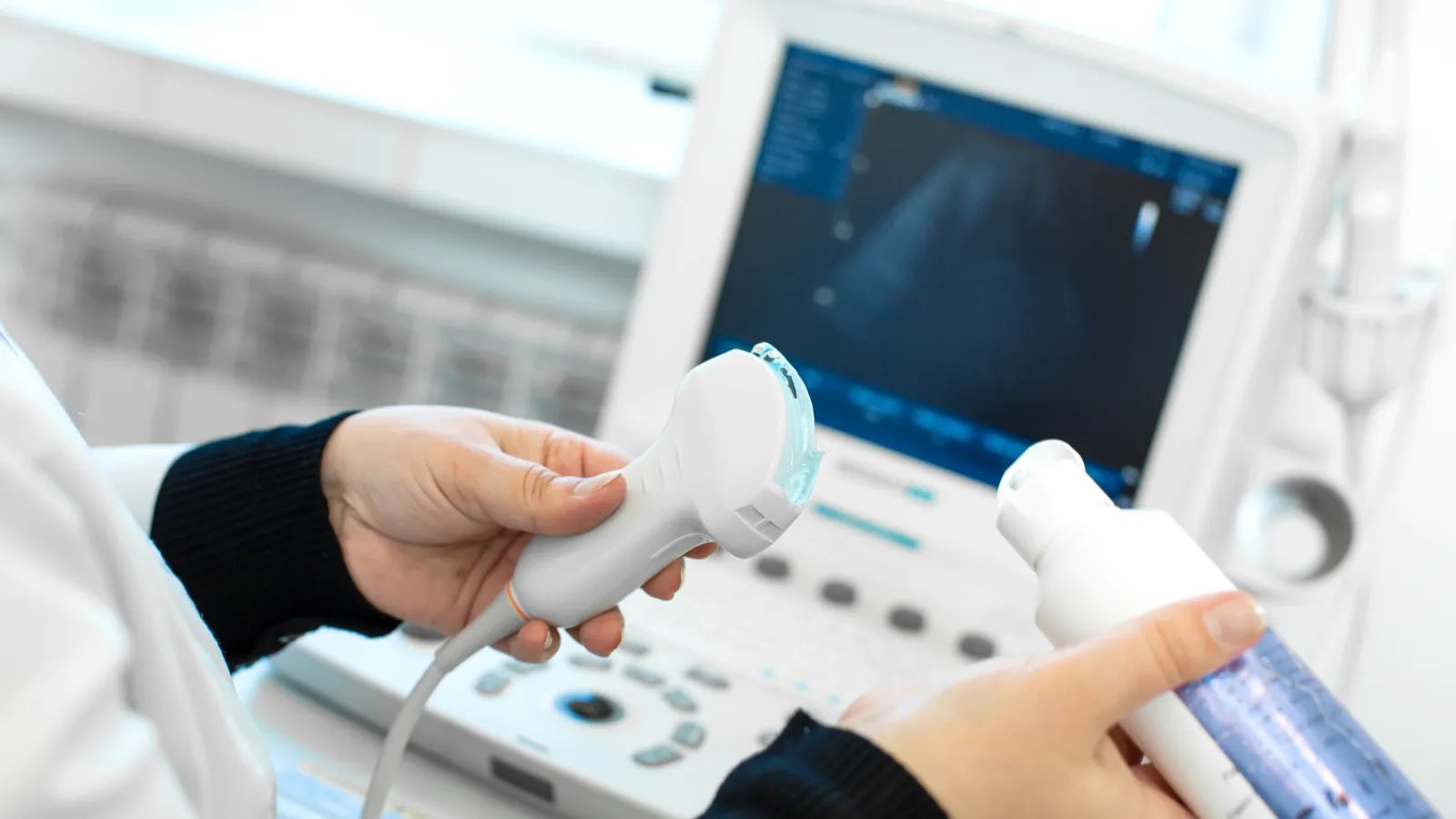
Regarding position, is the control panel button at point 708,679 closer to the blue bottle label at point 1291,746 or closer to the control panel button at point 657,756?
the control panel button at point 657,756

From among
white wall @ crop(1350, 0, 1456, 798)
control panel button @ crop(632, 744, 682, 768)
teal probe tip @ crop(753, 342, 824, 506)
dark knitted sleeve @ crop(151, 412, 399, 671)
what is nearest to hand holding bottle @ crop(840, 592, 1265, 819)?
teal probe tip @ crop(753, 342, 824, 506)

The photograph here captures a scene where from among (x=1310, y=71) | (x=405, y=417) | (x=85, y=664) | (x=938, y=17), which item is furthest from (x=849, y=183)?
(x=85, y=664)

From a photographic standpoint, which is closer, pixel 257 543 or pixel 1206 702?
pixel 1206 702

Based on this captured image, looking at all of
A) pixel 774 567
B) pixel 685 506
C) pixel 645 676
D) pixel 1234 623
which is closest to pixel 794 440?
pixel 685 506

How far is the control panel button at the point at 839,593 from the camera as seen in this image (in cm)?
84

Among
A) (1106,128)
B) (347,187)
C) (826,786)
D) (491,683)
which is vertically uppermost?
(1106,128)

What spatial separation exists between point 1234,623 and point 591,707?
0.37 meters

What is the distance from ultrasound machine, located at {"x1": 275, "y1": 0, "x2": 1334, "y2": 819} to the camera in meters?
0.73

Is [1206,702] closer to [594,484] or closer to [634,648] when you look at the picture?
[594,484]

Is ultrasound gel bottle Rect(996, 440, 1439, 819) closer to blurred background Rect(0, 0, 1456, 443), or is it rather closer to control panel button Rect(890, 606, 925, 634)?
control panel button Rect(890, 606, 925, 634)

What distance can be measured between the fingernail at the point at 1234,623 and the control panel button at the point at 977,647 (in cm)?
41

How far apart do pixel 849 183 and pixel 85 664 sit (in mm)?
587

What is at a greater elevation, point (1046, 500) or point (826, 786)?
point (1046, 500)

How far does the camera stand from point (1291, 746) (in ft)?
1.36
